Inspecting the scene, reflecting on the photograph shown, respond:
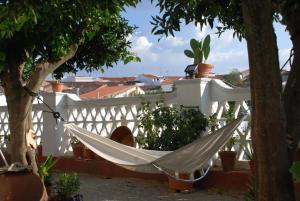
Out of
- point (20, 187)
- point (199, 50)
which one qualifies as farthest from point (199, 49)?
point (20, 187)

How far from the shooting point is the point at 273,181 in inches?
79.4

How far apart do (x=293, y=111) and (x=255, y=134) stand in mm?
265

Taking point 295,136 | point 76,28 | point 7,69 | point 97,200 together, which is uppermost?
point 76,28

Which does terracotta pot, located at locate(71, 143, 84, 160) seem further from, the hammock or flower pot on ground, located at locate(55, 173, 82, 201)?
flower pot on ground, located at locate(55, 173, 82, 201)

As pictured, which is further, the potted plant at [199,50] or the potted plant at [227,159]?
the potted plant at [199,50]

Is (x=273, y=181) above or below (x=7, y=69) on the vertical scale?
below

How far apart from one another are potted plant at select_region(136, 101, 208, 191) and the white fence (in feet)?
0.64

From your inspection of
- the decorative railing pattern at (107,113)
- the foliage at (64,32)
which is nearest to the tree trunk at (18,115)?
the foliage at (64,32)

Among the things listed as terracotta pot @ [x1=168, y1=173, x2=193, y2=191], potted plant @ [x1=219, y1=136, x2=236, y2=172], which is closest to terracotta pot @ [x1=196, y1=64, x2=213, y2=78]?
potted plant @ [x1=219, y1=136, x2=236, y2=172]

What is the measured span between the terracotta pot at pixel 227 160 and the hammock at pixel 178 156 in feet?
0.58

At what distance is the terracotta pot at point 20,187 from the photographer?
161 inches

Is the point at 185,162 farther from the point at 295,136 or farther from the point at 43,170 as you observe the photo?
the point at 295,136

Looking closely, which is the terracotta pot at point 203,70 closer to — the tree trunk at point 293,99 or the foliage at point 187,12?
the foliage at point 187,12

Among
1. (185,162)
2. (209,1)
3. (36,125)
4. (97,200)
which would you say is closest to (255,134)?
(209,1)
